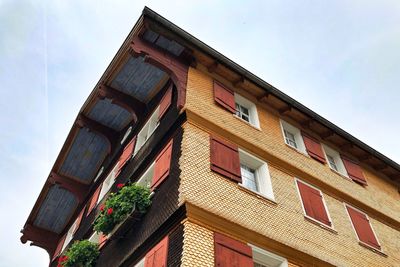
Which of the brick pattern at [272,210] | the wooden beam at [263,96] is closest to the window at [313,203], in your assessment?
the brick pattern at [272,210]

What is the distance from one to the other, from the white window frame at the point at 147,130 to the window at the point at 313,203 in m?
5.50

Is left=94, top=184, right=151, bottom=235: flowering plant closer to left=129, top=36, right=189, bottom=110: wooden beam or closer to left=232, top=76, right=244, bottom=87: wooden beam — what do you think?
left=129, top=36, right=189, bottom=110: wooden beam

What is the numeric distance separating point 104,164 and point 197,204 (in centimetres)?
1073

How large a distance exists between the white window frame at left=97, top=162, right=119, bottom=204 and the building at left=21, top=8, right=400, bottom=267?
74mm

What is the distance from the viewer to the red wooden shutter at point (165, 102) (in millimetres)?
12516

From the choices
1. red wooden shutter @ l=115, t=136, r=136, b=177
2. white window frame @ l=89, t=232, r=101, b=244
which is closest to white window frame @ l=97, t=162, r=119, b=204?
red wooden shutter @ l=115, t=136, r=136, b=177

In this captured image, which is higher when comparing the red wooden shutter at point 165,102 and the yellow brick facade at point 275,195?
the red wooden shutter at point 165,102

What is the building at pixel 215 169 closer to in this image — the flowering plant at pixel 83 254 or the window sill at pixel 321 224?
the window sill at pixel 321 224

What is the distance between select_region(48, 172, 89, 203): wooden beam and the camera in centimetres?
1762

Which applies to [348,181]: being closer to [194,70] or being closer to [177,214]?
[194,70]

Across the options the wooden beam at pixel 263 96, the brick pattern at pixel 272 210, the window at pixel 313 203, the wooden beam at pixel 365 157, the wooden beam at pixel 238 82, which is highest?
the wooden beam at pixel 238 82

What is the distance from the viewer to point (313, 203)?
1168cm

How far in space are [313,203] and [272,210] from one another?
2269mm

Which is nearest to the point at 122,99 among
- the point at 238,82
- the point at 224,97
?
the point at 224,97
